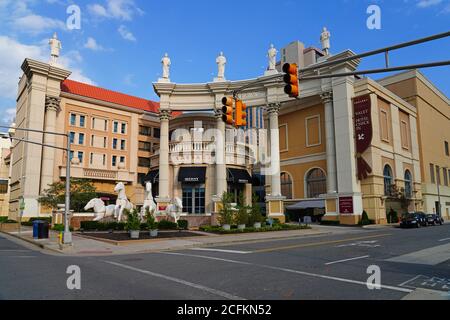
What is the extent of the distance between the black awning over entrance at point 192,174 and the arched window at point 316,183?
14581mm

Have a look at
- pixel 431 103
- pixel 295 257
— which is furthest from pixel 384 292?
pixel 431 103

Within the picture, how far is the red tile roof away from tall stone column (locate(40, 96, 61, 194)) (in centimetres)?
531

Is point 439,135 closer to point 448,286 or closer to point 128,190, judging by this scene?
point 128,190

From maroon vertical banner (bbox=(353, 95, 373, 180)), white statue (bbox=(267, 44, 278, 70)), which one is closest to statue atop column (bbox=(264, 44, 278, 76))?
white statue (bbox=(267, 44, 278, 70))

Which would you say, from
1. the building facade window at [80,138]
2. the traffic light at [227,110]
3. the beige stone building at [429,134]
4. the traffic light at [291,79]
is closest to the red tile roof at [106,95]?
the building facade window at [80,138]

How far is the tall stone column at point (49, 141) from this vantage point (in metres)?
44.3

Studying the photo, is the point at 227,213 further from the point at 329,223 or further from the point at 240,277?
the point at 240,277

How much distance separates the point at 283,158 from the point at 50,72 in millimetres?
33462

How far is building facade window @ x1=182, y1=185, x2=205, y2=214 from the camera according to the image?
45.1 metres

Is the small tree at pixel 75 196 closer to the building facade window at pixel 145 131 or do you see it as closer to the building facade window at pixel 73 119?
the building facade window at pixel 73 119

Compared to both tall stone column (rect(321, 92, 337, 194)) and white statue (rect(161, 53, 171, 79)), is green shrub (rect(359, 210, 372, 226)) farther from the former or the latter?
white statue (rect(161, 53, 171, 79))

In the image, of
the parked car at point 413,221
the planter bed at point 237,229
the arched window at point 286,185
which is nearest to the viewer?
the planter bed at point 237,229

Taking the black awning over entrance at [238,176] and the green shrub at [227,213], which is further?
the black awning over entrance at [238,176]
